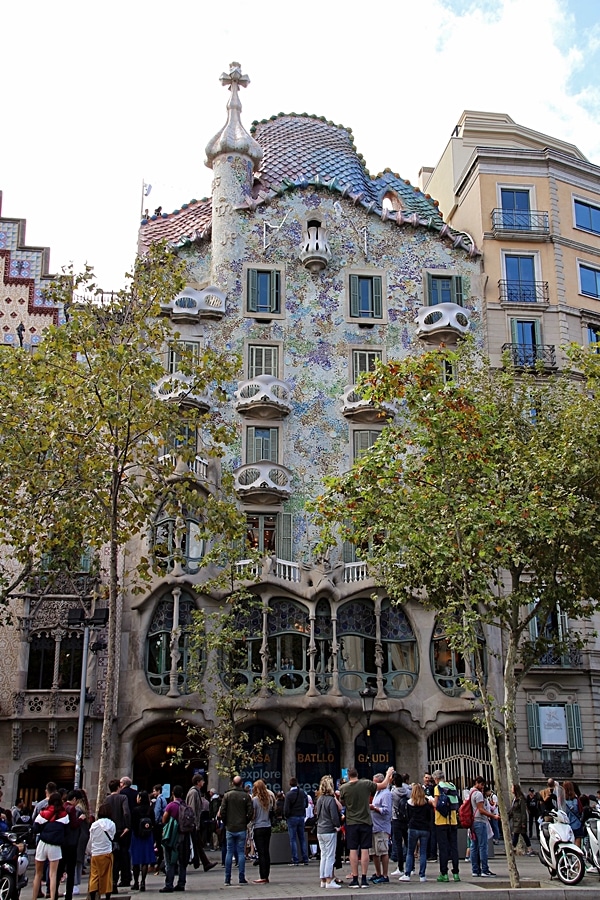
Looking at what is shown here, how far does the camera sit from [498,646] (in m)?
30.3

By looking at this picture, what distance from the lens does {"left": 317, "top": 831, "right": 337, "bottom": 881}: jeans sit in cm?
1471

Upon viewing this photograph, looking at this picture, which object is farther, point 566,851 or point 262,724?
point 262,724

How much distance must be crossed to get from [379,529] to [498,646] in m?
11.3

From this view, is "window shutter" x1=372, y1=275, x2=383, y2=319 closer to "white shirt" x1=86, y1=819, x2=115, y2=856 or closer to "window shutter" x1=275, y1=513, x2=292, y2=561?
"window shutter" x1=275, y1=513, x2=292, y2=561

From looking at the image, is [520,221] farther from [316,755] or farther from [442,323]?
[316,755]

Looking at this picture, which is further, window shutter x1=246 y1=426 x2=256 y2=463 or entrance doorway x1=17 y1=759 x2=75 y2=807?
window shutter x1=246 y1=426 x2=256 y2=463

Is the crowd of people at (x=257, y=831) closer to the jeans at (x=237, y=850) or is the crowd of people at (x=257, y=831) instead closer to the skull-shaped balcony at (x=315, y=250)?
the jeans at (x=237, y=850)

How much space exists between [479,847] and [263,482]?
47.4ft

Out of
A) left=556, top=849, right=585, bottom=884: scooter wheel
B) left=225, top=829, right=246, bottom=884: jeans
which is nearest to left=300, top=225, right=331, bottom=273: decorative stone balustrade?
left=225, top=829, right=246, bottom=884: jeans

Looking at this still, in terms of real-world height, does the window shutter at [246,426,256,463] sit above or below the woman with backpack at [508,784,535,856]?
above

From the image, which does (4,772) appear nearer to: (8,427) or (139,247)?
(8,427)

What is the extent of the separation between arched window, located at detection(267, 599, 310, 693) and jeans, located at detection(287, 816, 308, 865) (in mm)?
9161

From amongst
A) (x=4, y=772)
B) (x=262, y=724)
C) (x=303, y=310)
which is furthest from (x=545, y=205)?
(x=4, y=772)

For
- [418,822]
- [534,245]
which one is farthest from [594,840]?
[534,245]
